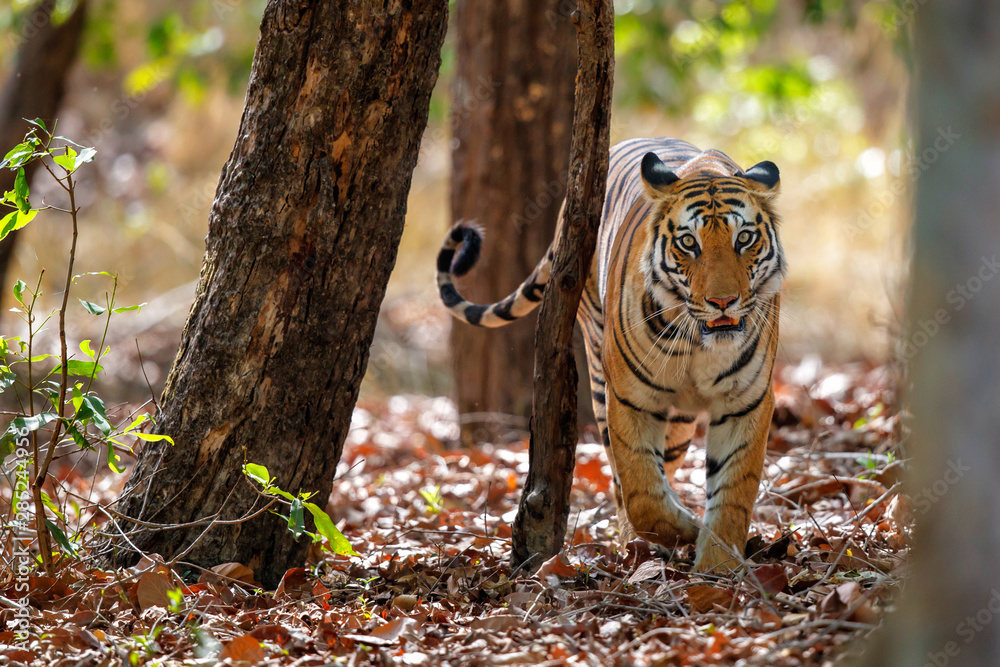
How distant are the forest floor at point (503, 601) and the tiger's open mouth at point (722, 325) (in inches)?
29.9

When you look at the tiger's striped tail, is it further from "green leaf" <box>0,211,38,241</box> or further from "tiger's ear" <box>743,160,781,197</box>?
"green leaf" <box>0,211,38,241</box>

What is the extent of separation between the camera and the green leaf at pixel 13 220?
8.61 ft

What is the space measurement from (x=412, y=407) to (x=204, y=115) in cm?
1167

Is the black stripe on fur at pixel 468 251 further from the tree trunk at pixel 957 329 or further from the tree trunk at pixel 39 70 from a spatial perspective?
the tree trunk at pixel 39 70

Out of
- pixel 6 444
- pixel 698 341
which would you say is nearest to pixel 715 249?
pixel 698 341

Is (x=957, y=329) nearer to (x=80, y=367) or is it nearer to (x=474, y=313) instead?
(x=80, y=367)

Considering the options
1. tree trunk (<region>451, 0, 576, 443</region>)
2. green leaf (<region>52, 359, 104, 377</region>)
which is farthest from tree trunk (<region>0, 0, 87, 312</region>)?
green leaf (<region>52, 359, 104, 377</region>)

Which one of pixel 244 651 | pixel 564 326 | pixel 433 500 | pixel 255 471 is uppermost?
pixel 564 326

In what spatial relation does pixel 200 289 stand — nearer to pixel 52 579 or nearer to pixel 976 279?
pixel 52 579

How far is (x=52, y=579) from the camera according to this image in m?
2.79

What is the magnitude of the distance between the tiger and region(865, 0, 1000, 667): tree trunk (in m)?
1.30

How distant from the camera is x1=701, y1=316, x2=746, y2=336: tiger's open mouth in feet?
10.2

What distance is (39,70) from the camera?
660 cm

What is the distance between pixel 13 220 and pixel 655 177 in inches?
85.0
